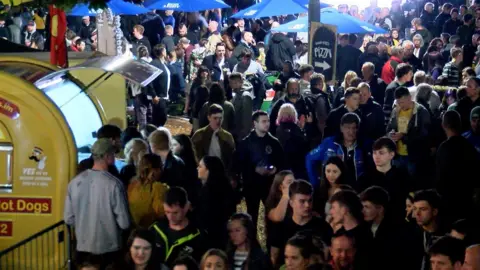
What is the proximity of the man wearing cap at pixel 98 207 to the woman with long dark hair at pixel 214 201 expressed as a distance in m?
0.92

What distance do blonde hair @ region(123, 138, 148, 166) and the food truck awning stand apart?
820 millimetres

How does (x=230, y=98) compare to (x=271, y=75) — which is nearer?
(x=230, y=98)

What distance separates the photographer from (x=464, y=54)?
20.4 m

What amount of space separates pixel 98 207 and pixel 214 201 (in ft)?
4.27

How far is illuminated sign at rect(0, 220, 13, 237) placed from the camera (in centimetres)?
1022

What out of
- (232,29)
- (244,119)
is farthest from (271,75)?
(244,119)

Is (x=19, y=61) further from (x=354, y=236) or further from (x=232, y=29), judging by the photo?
(x=232, y=29)

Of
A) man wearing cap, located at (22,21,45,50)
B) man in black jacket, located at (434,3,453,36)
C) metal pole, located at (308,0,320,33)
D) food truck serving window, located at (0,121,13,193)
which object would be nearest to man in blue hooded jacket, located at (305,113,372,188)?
food truck serving window, located at (0,121,13,193)

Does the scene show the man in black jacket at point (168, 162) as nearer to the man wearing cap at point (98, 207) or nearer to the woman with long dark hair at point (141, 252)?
the man wearing cap at point (98, 207)

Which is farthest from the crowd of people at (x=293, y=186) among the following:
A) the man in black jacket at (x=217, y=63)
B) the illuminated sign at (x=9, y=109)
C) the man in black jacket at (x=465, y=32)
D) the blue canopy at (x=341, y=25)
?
the man in black jacket at (x=465, y=32)

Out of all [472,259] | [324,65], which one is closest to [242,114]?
[324,65]

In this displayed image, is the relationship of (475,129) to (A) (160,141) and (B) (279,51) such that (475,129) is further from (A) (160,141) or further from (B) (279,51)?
(B) (279,51)

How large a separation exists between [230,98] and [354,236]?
902 centimetres

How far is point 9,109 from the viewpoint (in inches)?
399
